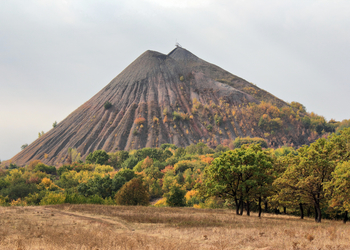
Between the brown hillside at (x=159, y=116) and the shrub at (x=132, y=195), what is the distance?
72708 mm

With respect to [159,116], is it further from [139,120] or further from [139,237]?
[139,237]

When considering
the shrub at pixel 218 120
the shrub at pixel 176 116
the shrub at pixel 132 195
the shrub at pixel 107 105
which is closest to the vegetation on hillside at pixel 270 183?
the shrub at pixel 132 195

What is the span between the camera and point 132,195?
42.4m

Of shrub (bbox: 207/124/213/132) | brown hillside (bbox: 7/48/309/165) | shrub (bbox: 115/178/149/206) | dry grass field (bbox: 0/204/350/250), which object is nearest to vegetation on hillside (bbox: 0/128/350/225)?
shrub (bbox: 115/178/149/206)

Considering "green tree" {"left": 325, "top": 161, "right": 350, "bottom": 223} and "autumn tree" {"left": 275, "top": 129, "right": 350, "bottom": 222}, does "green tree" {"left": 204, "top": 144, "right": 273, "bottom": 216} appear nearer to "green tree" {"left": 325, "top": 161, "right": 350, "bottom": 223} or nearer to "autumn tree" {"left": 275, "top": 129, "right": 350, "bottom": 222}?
"autumn tree" {"left": 275, "top": 129, "right": 350, "bottom": 222}

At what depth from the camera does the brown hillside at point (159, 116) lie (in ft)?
396

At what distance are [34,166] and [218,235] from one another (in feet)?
310

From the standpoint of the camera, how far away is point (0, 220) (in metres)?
17.9

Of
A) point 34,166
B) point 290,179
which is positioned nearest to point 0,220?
point 290,179

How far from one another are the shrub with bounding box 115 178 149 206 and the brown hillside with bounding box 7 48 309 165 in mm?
72708

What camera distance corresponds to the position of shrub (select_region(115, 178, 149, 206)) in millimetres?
41844

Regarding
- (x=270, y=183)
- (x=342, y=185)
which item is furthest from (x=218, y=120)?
(x=342, y=185)

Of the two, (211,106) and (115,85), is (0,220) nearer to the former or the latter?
(211,106)

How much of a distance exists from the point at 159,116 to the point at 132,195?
9060 centimetres
